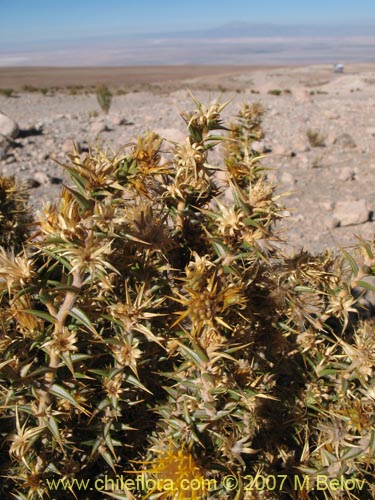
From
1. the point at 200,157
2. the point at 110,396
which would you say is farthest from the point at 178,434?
the point at 200,157

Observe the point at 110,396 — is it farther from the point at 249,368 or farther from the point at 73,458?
the point at 249,368

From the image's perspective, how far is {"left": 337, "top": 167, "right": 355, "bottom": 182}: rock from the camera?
25.7 ft

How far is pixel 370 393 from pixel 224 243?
93 cm

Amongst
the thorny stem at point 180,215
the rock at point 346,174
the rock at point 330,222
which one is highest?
the thorny stem at point 180,215

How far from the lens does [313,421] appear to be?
2166 mm

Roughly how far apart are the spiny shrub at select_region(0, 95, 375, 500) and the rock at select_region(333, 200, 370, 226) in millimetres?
4161

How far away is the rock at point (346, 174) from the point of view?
782 centimetres

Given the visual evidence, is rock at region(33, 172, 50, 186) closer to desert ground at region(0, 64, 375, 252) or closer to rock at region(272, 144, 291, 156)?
desert ground at region(0, 64, 375, 252)

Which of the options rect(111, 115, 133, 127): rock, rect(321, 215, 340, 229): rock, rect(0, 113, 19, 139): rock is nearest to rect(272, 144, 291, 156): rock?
rect(321, 215, 340, 229): rock

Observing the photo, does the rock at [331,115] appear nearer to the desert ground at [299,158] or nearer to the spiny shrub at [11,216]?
the desert ground at [299,158]

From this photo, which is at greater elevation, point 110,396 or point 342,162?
point 110,396

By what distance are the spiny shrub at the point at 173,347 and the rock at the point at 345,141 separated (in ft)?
27.8

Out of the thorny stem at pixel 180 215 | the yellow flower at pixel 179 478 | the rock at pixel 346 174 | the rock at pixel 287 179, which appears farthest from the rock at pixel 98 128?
the yellow flower at pixel 179 478

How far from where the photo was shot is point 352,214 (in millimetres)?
6012
